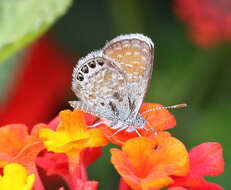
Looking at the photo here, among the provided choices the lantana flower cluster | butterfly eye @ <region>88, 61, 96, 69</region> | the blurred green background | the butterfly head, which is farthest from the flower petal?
the blurred green background

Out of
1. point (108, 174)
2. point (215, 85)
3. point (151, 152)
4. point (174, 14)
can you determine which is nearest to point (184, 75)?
point (215, 85)

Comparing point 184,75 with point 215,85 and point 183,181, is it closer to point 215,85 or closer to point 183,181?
point 215,85

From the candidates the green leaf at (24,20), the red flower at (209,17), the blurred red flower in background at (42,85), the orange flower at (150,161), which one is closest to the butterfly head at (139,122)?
the orange flower at (150,161)

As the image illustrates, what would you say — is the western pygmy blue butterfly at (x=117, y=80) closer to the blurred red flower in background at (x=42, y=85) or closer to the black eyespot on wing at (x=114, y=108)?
the black eyespot on wing at (x=114, y=108)

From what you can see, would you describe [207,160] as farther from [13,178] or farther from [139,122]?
[13,178]

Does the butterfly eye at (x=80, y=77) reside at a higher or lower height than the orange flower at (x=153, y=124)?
higher

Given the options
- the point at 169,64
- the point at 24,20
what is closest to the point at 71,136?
the point at 24,20
